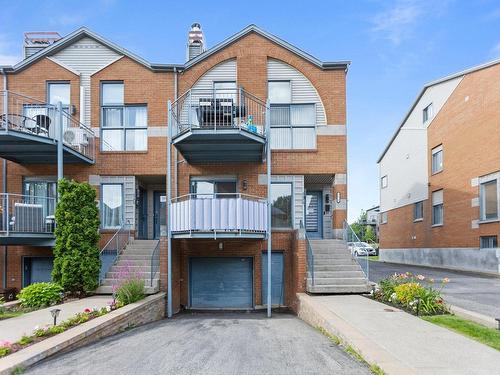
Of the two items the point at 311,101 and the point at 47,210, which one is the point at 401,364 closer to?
the point at 311,101

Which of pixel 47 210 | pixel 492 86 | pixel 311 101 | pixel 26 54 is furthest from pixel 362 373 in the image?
pixel 492 86

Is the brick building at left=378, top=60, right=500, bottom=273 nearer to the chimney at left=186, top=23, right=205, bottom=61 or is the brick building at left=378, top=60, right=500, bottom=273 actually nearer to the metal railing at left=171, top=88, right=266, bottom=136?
the metal railing at left=171, top=88, right=266, bottom=136

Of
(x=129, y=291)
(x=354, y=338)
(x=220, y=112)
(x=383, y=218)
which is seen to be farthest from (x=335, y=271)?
(x=383, y=218)

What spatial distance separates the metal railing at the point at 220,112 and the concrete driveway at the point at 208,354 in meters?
6.11

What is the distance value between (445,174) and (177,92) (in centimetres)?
1740

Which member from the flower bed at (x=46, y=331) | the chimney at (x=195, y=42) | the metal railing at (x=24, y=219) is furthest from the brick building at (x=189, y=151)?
the flower bed at (x=46, y=331)

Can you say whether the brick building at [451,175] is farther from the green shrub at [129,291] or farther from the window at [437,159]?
the green shrub at [129,291]

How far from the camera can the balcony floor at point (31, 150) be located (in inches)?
491

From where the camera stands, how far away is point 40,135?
13.0m

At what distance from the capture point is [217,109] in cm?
1285

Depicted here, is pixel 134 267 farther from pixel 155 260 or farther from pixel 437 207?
pixel 437 207

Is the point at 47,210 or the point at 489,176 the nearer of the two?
the point at 47,210

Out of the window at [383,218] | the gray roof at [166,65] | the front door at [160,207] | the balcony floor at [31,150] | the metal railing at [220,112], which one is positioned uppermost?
the gray roof at [166,65]

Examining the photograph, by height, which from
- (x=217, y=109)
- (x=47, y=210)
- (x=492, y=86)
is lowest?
(x=47, y=210)
